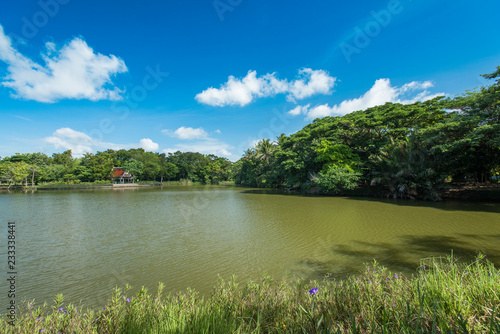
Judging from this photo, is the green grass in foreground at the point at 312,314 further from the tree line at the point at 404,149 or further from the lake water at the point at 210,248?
the tree line at the point at 404,149

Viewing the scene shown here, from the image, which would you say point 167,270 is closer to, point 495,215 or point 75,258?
point 75,258

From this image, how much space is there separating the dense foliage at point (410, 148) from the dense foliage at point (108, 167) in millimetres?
46513

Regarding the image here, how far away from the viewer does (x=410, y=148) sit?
17953mm

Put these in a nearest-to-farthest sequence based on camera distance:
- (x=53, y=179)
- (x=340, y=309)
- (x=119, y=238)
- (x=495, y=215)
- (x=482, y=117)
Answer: (x=340, y=309) < (x=119, y=238) < (x=495, y=215) < (x=482, y=117) < (x=53, y=179)

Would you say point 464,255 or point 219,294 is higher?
point 219,294

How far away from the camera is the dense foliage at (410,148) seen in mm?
14367

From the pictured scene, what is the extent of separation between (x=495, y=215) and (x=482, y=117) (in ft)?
21.4

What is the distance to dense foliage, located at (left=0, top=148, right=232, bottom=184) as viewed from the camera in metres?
46.8

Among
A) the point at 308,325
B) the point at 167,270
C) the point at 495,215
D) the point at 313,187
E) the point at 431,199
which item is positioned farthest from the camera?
the point at 313,187

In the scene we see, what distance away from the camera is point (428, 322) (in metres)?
1.89

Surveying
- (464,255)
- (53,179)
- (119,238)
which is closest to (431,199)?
(464,255)

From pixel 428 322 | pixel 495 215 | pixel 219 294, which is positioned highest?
pixel 428 322

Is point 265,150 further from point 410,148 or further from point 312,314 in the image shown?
point 312,314

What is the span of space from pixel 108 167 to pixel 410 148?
59329 millimetres
